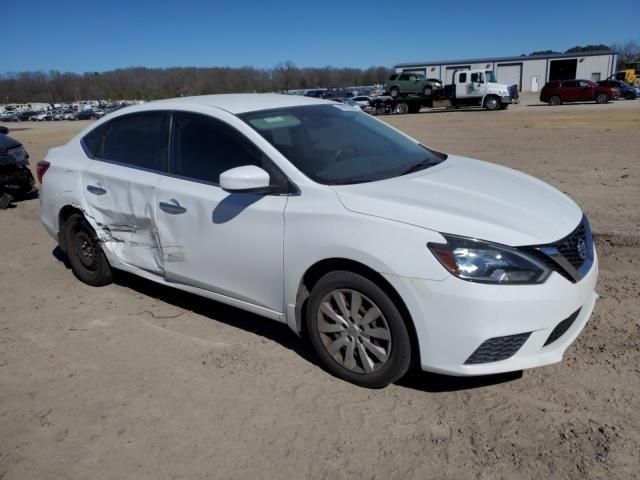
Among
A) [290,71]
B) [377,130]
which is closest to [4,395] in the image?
[377,130]

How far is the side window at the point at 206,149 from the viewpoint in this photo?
144 inches

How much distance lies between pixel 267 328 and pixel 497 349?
188 centimetres

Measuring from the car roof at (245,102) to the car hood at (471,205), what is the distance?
1137 mm

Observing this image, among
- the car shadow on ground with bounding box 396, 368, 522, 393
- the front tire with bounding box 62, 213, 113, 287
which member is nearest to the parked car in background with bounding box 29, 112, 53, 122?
the front tire with bounding box 62, 213, 113, 287

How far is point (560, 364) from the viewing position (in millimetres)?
3424

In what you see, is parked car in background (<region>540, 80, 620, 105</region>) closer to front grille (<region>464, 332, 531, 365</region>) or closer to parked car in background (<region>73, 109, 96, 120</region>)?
front grille (<region>464, 332, 531, 365</region>)

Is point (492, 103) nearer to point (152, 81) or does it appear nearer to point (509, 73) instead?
point (509, 73)

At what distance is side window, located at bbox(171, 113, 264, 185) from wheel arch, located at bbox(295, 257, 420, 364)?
31.6 inches

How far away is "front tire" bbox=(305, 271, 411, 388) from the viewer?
A: 302 centimetres

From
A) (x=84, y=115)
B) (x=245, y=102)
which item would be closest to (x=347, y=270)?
(x=245, y=102)

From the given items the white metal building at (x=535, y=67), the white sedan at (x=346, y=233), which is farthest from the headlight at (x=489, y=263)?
the white metal building at (x=535, y=67)

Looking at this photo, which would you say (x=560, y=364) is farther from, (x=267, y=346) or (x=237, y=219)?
(x=237, y=219)

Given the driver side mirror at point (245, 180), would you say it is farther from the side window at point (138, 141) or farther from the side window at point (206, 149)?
the side window at point (138, 141)

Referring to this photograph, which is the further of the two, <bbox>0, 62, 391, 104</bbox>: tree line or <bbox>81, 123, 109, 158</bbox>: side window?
<bbox>0, 62, 391, 104</bbox>: tree line
